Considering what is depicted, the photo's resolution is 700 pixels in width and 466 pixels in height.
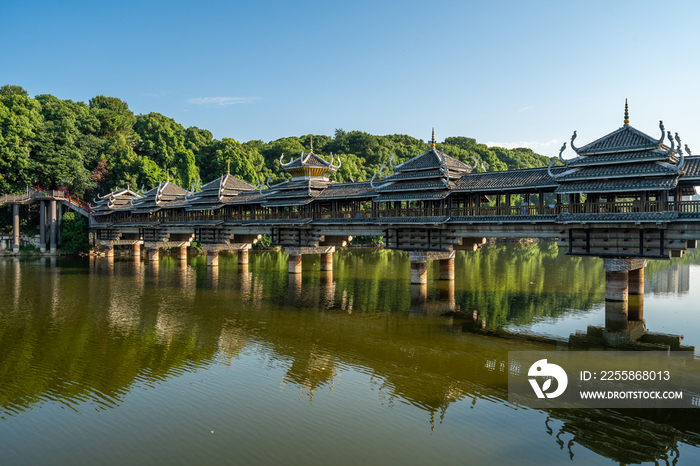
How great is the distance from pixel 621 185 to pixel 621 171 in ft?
2.36

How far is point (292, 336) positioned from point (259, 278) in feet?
66.7

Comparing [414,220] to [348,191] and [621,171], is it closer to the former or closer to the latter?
[348,191]

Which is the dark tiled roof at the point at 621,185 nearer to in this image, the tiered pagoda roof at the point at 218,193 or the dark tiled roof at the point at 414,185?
the dark tiled roof at the point at 414,185

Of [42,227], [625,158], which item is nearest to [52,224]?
[42,227]

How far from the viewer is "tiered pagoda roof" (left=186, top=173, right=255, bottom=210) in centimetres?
4788

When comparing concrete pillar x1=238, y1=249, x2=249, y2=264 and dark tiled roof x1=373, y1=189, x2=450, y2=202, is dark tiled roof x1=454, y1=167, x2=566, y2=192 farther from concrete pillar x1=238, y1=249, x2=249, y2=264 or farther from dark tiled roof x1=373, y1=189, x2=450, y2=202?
concrete pillar x1=238, y1=249, x2=249, y2=264

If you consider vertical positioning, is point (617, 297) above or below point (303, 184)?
below

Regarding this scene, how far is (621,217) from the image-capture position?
24547 millimetres

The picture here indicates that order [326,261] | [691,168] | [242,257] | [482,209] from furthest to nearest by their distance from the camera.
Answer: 1. [242,257]
2. [326,261]
3. [482,209]
4. [691,168]

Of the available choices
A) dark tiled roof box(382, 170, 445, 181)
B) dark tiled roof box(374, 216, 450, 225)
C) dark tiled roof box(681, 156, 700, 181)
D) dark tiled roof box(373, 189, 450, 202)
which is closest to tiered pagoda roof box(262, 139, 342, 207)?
dark tiled roof box(373, 189, 450, 202)

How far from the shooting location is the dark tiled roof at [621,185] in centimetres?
2341

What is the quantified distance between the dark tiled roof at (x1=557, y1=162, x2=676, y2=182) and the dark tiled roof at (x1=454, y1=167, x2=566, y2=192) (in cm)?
148

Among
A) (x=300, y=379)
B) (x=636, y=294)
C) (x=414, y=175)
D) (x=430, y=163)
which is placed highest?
(x=430, y=163)

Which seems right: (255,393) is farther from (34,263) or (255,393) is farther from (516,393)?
(34,263)
